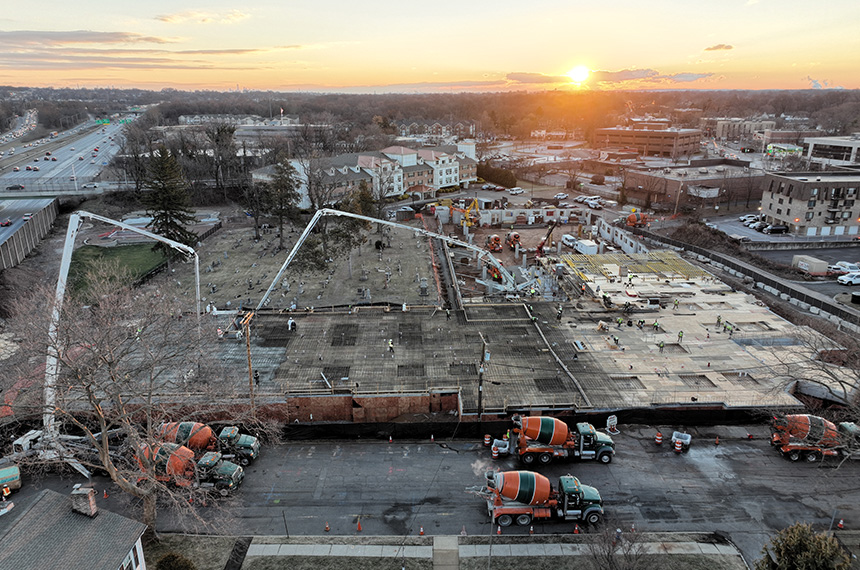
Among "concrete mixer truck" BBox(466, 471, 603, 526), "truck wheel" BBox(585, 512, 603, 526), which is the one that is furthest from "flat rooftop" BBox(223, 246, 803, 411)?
"truck wheel" BBox(585, 512, 603, 526)

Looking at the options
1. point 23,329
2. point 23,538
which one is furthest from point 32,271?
point 23,538

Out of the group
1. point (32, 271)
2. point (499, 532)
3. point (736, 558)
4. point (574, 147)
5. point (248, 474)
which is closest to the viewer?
point (736, 558)

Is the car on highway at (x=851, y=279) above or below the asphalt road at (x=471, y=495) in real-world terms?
above

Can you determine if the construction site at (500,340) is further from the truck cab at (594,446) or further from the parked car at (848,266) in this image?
the parked car at (848,266)

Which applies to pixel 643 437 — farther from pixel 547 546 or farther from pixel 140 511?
pixel 140 511

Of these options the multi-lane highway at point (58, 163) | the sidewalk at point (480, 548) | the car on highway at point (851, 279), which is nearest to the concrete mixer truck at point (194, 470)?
the sidewalk at point (480, 548)

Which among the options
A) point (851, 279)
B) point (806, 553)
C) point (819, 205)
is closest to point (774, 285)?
point (851, 279)
